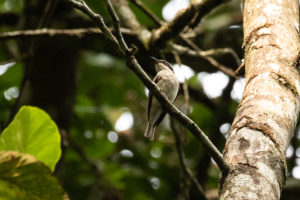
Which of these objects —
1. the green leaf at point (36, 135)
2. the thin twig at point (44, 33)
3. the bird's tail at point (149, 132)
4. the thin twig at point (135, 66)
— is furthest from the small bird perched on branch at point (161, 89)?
the thin twig at point (135, 66)

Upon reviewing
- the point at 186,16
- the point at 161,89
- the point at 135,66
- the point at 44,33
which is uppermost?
the point at 135,66

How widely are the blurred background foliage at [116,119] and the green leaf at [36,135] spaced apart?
1.26 meters

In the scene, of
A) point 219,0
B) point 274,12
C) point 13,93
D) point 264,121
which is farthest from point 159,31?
point 13,93

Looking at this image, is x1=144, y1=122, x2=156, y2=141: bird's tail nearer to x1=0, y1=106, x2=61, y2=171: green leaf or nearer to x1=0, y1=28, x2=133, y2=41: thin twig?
x1=0, y1=28, x2=133, y2=41: thin twig

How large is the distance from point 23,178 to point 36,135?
399 mm

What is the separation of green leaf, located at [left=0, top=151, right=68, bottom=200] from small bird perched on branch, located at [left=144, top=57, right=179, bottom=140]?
216 cm

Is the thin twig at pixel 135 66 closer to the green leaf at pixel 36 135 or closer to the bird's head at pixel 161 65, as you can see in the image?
the green leaf at pixel 36 135

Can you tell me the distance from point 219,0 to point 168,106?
1289mm

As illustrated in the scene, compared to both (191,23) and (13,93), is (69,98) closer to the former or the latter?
(13,93)

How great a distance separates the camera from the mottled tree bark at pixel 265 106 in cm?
155

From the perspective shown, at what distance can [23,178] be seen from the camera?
74.9 inches

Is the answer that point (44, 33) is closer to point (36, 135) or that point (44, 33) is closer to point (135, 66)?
point (36, 135)

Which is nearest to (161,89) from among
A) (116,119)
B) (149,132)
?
(149,132)

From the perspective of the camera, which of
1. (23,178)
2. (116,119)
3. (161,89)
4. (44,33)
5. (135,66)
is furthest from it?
(116,119)
